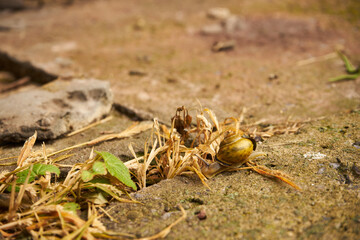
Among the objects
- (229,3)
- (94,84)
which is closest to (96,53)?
(94,84)

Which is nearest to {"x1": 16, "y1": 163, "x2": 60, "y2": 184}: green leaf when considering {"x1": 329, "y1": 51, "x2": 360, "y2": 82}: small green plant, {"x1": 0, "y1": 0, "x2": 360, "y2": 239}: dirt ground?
{"x1": 0, "y1": 0, "x2": 360, "y2": 239}: dirt ground

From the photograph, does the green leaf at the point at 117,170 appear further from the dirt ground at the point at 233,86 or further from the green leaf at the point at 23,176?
the green leaf at the point at 23,176

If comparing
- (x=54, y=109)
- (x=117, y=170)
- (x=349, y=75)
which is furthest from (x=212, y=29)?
(x=117, y=170)

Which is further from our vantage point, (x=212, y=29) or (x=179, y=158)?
(x=212, y=29)

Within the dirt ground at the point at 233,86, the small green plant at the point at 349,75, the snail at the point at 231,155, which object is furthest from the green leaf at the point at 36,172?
the small green plant at the point at 349,75

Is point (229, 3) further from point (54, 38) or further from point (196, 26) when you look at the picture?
point (54, 38)

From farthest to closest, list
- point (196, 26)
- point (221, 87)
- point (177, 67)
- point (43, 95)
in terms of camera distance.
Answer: point (196, 26)
point (177, 67)
point (221, 87)
point (43, 95)

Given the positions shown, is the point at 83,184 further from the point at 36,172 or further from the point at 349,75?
the point at 349,75
